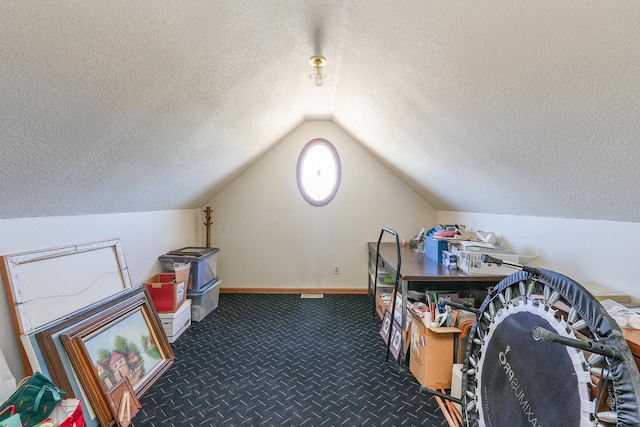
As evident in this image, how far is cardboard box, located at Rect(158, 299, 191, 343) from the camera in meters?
2.67

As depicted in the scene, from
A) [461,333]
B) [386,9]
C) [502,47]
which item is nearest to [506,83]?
[502,47]

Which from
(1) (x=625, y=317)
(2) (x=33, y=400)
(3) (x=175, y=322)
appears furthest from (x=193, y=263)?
(1) (x=625, y=317)

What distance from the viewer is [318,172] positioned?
13.9 ft

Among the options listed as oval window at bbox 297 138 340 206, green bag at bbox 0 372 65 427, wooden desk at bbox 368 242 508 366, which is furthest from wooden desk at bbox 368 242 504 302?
green bag at bbox 0 372 65 427

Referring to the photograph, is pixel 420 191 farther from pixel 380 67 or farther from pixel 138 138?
pixel 138 138

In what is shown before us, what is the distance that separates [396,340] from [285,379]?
0.96m

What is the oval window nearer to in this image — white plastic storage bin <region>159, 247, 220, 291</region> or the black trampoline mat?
white plastic storage bin <region>159, 247, 220, 291</region>

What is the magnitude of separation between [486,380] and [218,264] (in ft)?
11.5

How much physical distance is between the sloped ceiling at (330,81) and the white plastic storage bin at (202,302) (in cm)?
118

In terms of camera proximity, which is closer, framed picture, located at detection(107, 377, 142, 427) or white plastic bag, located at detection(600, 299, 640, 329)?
white plastic bag, located at detection(600, 299, 640, 329)

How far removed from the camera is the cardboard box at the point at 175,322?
2670 mm

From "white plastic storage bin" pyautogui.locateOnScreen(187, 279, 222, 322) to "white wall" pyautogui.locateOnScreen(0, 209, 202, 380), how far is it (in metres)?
0.48

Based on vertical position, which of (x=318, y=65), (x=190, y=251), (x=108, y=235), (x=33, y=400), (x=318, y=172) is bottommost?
(x=33, y=400)

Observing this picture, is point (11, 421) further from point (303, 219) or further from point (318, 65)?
point (303, 219)
